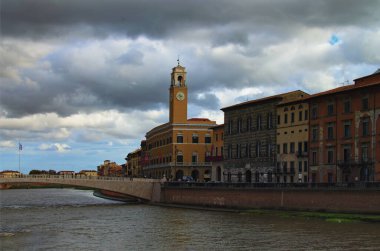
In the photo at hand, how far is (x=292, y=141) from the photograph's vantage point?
280 ft

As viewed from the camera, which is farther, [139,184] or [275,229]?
[139,184]

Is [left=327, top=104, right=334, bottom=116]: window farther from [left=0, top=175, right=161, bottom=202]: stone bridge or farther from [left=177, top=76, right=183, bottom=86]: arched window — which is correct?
[left=177, top=76, right=183, bottom=86]: arched window

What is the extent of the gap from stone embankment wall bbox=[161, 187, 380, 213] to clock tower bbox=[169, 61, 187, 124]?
129ft

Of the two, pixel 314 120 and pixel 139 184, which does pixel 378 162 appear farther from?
pixel 139 184

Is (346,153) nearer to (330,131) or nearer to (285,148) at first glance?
(330,131)

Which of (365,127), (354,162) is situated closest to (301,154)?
(354,162)

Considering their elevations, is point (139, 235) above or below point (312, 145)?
below

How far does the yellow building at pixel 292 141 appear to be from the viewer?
82.8 meters

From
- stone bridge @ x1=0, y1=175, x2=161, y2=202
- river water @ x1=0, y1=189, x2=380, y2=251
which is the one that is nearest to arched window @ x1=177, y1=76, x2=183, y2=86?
stone bridge @ x1=0, y1=175, x2=161, y2=202

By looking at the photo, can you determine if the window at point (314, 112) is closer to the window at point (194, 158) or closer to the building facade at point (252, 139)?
the building facade at point (252, 139)

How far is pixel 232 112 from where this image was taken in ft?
327

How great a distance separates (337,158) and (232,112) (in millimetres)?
26707

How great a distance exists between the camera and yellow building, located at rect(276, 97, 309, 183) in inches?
3258

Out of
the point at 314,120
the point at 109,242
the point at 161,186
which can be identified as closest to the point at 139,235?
the point at 109,242
